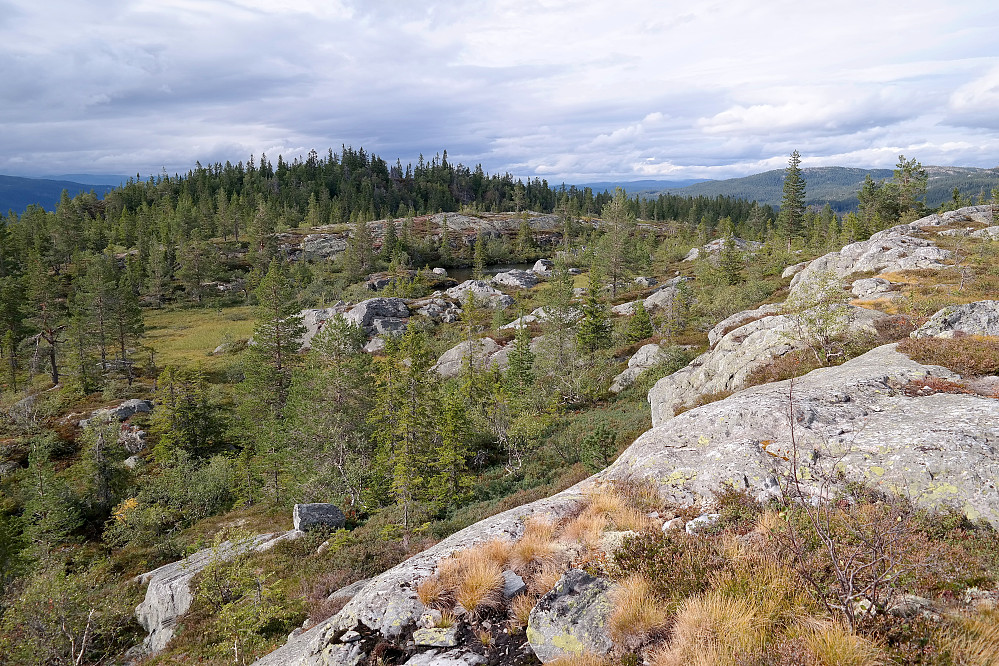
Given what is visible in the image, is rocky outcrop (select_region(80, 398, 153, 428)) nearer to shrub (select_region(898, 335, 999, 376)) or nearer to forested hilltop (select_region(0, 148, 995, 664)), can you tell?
forested hilltop (select_region(0, 148, 995, 664))

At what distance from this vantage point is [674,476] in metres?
9.84

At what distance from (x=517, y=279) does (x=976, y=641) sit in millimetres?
101996

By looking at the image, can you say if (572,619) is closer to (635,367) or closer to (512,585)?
(512,585)

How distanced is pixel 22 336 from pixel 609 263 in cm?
8835

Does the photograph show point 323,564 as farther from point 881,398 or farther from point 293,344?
point 293,344

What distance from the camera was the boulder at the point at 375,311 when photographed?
7262 centimetres

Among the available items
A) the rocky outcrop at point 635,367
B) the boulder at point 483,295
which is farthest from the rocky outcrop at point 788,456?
the boulder at point 483,295

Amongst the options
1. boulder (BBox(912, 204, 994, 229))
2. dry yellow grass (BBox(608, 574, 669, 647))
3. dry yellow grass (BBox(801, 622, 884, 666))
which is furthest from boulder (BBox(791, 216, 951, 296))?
dry yellow grass (BBox(801, 622, 884, 666))

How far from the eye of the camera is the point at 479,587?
287 inches

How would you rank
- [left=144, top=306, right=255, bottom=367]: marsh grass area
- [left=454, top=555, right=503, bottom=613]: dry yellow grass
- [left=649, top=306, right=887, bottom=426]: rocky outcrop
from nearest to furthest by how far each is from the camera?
[left=454, top=555, right=503, bottom=613]: dry yellow grass → [left=649, top=306, right=887, bottom=426]: rocky outcrop → [left=144, top=306, right=255, bottom=367]: marsh grass area

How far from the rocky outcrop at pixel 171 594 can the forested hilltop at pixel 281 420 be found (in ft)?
1.75

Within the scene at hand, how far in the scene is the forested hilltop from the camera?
17.7 metres

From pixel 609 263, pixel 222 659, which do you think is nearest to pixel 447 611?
pixel 222 659

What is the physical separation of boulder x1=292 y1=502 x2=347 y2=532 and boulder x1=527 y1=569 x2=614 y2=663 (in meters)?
18.1
